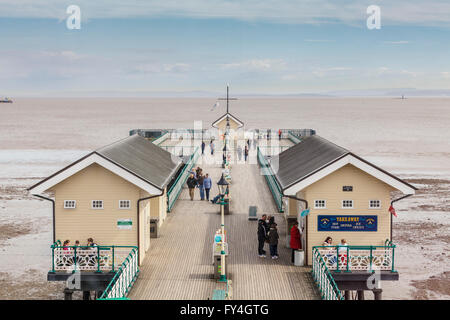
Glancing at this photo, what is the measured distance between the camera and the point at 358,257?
767 inches

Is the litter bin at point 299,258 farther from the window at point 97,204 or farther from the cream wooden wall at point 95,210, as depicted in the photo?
the window at point 97,204

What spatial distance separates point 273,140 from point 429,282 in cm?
3173

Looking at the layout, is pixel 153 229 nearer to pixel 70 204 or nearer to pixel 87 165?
pixel 70 204

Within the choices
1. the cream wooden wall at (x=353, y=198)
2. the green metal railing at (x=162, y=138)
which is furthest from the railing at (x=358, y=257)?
the green metal railing at (x=162, y=138)

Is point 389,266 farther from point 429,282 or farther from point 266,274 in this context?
point 429,282

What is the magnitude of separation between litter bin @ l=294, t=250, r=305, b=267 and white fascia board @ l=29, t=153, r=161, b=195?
5811 mm

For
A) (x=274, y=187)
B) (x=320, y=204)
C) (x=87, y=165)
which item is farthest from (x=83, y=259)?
(x=274, y=187)

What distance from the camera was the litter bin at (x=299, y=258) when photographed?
65.2 ft

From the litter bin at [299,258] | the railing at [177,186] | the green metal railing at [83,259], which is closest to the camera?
the green metal railing at [83,259]

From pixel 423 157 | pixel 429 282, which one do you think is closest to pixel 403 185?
pixel 429 282

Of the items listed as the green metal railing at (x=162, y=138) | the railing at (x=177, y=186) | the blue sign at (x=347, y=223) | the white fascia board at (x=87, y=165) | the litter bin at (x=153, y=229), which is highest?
the green metal railing at (x=162, y=138)

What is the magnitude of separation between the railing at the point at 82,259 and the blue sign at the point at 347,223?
272 inches

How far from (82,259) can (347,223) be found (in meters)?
9.39
